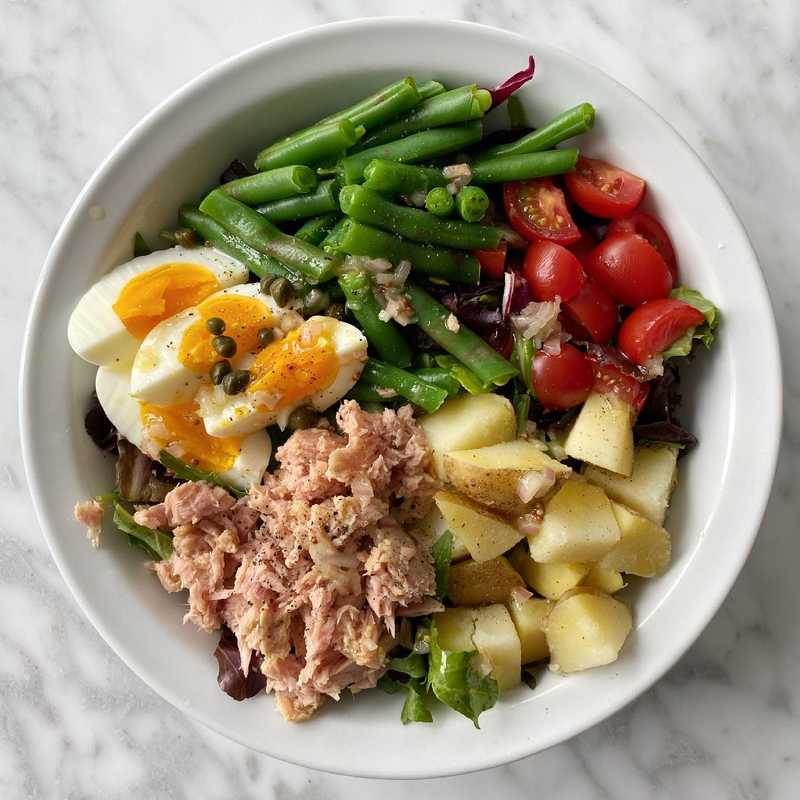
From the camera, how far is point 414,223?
2717mm

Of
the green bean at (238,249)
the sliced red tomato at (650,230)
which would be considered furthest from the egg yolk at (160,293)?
the sliced red tomato at (650,230)

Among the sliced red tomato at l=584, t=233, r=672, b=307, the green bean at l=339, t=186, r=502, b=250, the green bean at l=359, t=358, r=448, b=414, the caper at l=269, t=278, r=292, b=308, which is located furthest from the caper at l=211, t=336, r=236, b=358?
the sliced red tomato at l=584, t=233, r=672, b=307

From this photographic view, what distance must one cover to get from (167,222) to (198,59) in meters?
0.71

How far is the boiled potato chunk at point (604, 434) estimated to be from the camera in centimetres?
272

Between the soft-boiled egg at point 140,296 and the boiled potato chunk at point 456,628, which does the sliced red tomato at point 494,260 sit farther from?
the boiled potato chunk at point 456,628

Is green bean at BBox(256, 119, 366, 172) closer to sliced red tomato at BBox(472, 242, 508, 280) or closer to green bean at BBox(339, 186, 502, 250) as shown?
green bean at BBox(339, 186, 502, 250)

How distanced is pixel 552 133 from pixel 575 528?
4.07 feet

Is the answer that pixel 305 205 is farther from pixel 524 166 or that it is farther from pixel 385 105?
pixel 524 166

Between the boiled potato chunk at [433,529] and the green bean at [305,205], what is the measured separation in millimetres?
1044

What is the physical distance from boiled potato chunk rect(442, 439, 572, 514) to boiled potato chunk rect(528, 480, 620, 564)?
0.07m

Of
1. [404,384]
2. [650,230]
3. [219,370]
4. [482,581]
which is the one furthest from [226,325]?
[650,230]

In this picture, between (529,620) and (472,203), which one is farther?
(529,620)

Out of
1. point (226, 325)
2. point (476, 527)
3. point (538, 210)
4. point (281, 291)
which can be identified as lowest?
point (476, 527)

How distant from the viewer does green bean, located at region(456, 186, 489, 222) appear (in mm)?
2688
